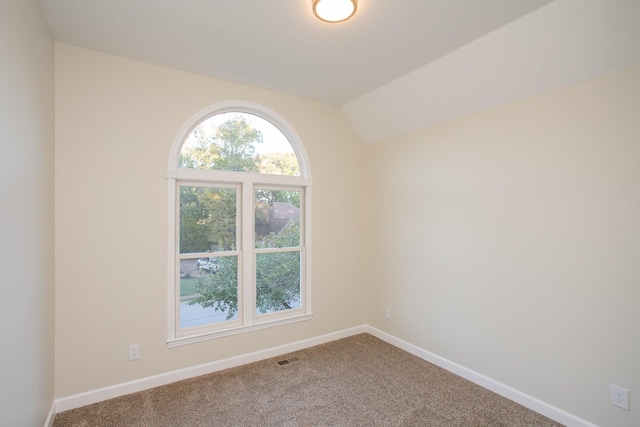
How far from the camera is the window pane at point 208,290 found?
2.96m

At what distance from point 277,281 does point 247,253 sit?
1.70 ft

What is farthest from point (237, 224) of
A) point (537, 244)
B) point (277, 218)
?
point (537, 244)

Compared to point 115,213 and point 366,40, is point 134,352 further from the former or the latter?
point 366,40

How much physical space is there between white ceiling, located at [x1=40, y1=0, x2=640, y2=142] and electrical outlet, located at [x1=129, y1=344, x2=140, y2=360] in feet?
7.82

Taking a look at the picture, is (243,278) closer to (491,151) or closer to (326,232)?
(326,232)

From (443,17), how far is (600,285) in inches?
79.9

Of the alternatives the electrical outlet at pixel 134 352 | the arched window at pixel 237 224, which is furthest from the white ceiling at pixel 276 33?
the electrical outlet at pixel 134 352

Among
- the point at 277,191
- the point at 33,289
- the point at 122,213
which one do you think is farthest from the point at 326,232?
the point at 33,289

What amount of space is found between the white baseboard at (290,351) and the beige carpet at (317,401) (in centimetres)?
6

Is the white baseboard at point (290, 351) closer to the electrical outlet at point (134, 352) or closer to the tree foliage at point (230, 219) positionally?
the electrical outlet at point (134, 352)

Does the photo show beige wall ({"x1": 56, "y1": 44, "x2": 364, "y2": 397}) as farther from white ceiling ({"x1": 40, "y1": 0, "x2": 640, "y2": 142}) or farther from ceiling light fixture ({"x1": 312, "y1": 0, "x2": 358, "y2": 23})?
ceiling light fixture ({"x1": 312, "y1": 0, "x2": 358, "y2": 23})

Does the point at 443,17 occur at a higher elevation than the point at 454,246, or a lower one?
higher

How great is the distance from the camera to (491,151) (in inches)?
106

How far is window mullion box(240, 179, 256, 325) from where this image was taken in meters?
3.18
